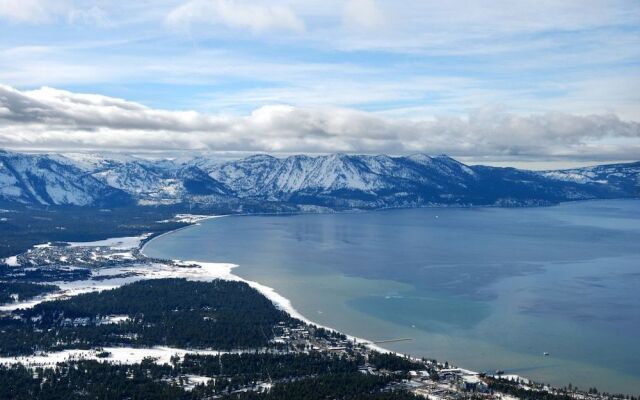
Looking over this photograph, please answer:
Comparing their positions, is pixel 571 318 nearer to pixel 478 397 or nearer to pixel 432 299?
pixel 432 299

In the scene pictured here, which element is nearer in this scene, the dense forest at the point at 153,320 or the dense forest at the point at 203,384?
the dense forest at the point at 203,384

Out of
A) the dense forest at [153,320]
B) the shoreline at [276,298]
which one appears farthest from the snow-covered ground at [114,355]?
the shoreline at [276,298]

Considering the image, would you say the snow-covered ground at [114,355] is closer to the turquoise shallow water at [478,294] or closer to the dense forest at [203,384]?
the dense forest at [203,384]

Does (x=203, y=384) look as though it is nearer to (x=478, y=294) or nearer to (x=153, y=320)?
(x=153, y=320)

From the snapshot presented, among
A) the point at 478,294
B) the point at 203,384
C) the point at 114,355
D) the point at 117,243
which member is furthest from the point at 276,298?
the point at 117,243

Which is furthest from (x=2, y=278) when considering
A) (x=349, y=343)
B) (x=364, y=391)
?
(x=364, y=391)
